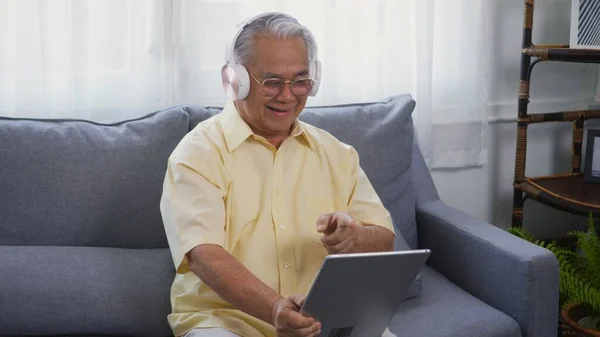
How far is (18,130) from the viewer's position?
2.09 meters

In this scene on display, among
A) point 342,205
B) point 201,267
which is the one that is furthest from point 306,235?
point 201,267

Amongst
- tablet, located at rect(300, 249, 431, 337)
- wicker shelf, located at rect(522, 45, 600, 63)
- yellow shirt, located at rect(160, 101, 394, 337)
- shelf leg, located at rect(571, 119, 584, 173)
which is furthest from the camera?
shelf leg, located at rect(571, 119, 584, 173)

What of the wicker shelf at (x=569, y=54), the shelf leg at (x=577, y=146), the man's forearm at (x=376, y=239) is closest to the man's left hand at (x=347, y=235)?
the man's forearm at (x=376, y=239)

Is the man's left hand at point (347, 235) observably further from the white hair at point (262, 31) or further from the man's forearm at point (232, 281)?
the white hair at point (262, 31)

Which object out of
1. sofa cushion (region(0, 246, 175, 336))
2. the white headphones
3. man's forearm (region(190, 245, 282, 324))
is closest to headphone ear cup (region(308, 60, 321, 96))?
the white headphones

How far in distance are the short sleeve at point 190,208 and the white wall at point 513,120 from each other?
1237 millimetres

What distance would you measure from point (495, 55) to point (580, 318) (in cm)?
94

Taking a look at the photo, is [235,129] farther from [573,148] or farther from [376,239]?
[573,148]

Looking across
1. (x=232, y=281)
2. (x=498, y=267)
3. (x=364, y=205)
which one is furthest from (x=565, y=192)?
(x=232, y=281)

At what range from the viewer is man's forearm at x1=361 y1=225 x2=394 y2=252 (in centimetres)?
187

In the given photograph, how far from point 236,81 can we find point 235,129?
0.12 metres

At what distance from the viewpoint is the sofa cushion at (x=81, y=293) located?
6.12ft

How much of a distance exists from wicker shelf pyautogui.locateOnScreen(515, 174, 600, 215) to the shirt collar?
40.3 inches

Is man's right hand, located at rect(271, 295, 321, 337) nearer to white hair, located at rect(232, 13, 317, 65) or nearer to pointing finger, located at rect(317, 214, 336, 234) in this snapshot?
pointing finger, located at rect(317, 214, 336, 234)
